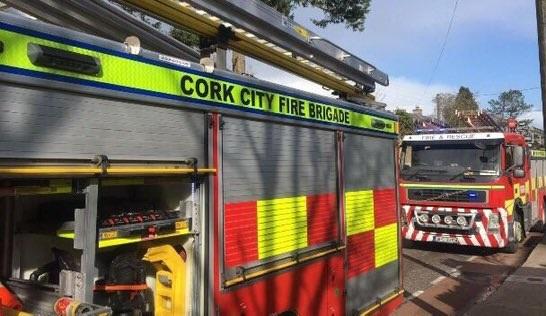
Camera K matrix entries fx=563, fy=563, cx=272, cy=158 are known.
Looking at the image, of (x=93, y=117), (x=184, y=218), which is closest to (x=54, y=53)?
(x=93, y=117)

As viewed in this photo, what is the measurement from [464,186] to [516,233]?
200 cm

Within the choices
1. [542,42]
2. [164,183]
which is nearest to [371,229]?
[164,183]

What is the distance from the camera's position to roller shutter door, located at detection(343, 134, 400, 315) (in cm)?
539

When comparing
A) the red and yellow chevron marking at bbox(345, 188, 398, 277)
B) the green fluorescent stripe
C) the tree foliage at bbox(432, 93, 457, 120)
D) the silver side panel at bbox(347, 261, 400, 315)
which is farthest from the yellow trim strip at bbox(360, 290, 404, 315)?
the tree foliage at bbox(432, 93, 457, 120)

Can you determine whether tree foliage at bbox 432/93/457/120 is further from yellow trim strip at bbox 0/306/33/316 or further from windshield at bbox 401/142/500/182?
yellow trim strip at bbox 0/306/33/316

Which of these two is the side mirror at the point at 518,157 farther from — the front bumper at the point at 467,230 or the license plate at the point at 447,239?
the license plate at the point at 447,239

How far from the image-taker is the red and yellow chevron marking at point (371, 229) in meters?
5.39

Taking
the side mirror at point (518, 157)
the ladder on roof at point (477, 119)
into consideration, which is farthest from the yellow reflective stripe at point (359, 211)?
the ladder on roof at point (477, 119)

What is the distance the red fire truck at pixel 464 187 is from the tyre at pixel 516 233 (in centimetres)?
2

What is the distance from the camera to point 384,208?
6.26m

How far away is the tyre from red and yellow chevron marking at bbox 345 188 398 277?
6.63 metres

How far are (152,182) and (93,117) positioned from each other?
0.57 meters

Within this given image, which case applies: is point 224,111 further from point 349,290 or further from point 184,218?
point 349,290

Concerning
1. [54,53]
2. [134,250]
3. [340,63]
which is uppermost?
[340,63]
